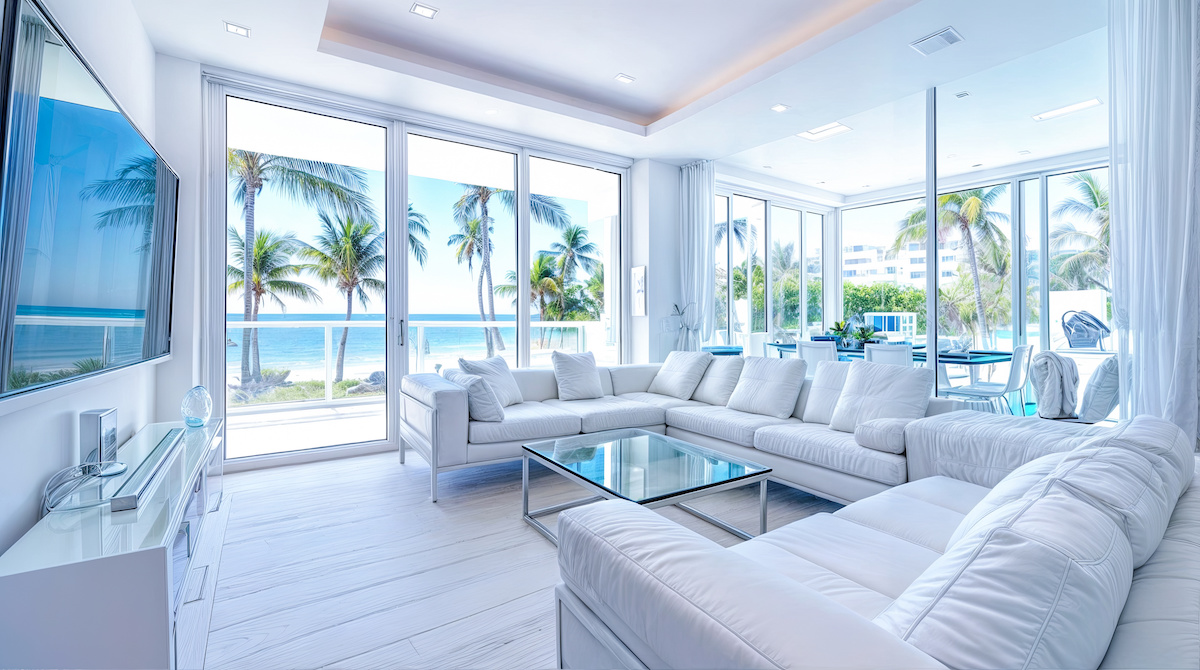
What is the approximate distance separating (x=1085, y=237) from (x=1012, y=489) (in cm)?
503

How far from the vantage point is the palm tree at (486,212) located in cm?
533

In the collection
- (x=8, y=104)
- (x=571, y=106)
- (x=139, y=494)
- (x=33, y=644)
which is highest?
(x=571, y=106)

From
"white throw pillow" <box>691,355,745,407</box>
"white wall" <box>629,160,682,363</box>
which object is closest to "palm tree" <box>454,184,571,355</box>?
"white wall" <box>629,160,682,363</box>

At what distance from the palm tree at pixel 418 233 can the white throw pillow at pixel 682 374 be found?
8.22ft

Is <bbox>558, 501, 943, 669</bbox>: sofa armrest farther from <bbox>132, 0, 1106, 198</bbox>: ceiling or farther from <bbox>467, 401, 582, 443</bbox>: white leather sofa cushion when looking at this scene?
<bbox>132, 0, 1106, 198</bbox>: ceiling

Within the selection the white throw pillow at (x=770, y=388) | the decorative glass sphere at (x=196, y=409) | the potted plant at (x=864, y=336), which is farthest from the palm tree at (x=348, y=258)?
the potted plant at (x=864, y=336)

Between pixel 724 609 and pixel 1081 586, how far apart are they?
47 cm

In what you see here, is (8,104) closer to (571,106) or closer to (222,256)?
(222,256)

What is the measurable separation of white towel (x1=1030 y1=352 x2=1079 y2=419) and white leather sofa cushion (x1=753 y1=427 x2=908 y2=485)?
57.4 inches

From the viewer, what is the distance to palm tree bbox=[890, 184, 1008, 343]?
478 cm

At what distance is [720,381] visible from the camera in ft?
13.6

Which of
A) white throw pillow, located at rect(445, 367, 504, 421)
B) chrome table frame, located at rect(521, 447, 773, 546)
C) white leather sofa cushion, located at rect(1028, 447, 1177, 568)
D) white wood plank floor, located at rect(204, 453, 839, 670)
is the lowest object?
white wood plank floor, located at rect(204, 453, 839, 670)

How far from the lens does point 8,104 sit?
126cm

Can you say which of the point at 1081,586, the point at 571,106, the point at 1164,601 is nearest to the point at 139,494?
the point at 1081,586
